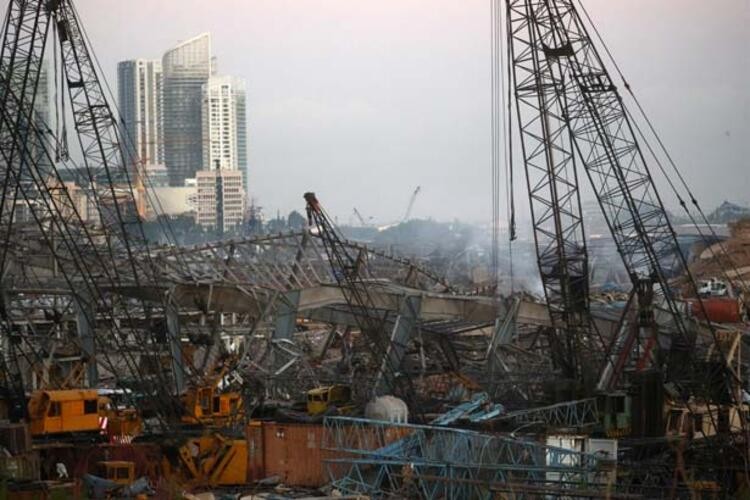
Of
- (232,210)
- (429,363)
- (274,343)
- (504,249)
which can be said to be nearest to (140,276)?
(274,343)

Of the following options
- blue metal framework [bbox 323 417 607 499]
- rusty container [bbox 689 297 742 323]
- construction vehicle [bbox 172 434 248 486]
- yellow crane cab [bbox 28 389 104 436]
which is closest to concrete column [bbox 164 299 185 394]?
yellow crane cab [bbox 28 389 104 436]

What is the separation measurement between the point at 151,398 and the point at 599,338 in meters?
12.3

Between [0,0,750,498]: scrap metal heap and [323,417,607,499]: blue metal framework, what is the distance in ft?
0.17

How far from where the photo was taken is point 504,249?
9556 cm

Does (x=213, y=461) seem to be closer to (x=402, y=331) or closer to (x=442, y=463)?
(x=442, y=463)

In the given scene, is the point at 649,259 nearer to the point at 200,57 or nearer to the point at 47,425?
the point at 47,425

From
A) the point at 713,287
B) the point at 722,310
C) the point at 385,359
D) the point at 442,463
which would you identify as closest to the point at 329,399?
the point at 385,359

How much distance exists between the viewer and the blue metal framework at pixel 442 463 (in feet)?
88.0

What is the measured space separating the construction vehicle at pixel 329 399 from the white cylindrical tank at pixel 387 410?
6.12ft

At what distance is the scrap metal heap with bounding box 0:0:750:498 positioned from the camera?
1168 inches

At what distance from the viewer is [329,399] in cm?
3681

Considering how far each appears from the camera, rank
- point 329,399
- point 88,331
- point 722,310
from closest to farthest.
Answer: point 329,399
point 88,331
point 722,310

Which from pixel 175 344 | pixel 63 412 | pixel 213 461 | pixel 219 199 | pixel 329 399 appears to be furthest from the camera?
pixel 219 199

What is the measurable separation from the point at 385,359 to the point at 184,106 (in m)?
136
